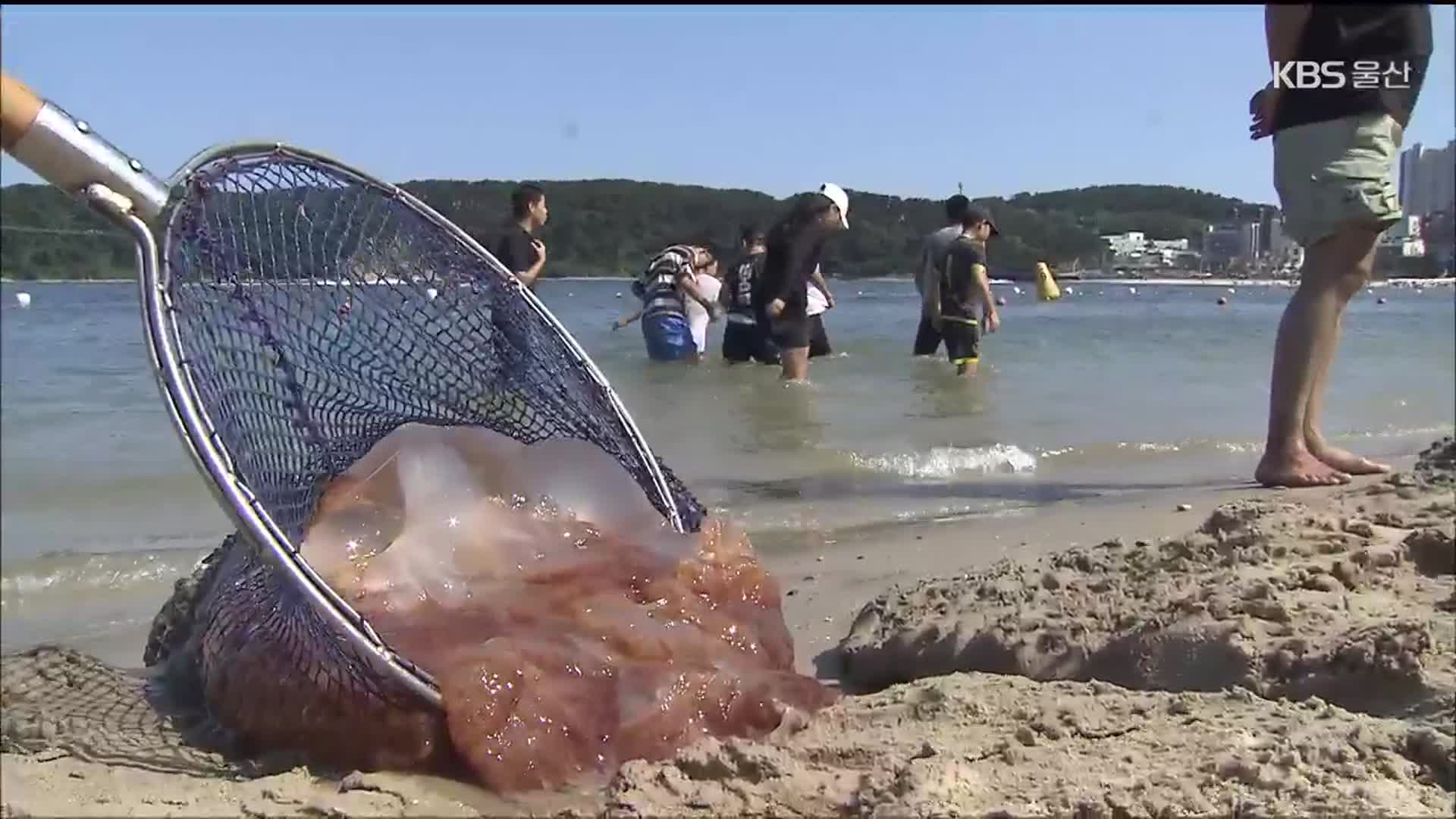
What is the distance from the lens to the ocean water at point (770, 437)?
4.00m

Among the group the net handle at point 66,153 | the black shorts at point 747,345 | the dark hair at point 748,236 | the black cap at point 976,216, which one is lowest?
the black shorts at point 747,345

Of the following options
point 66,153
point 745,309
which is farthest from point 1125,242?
point 66,153

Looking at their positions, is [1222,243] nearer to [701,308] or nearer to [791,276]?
[701,308]

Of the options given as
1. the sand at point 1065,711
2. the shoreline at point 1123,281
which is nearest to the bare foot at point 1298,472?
the shoreline at point 1123,281

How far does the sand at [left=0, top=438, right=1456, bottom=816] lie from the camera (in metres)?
1.82

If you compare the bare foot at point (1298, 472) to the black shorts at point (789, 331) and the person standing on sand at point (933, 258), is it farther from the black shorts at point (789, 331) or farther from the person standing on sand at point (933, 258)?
the person standing on sand at point (933, 258)

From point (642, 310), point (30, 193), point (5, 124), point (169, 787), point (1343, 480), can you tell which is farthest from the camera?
point (642, 310)

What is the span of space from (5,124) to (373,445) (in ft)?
3.89

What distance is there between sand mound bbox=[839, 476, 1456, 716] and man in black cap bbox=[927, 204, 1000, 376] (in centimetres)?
718

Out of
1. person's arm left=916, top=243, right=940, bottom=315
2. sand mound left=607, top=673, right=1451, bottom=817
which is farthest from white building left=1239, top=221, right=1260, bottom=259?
sand mound left=607, top=673, right=1451, bottom=817

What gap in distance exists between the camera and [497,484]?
2.82 metres

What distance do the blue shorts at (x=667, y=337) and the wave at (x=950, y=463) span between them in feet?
16.2

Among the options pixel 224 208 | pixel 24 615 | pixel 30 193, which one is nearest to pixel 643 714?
pixel 224 208

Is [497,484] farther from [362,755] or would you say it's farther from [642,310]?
[642,310]
